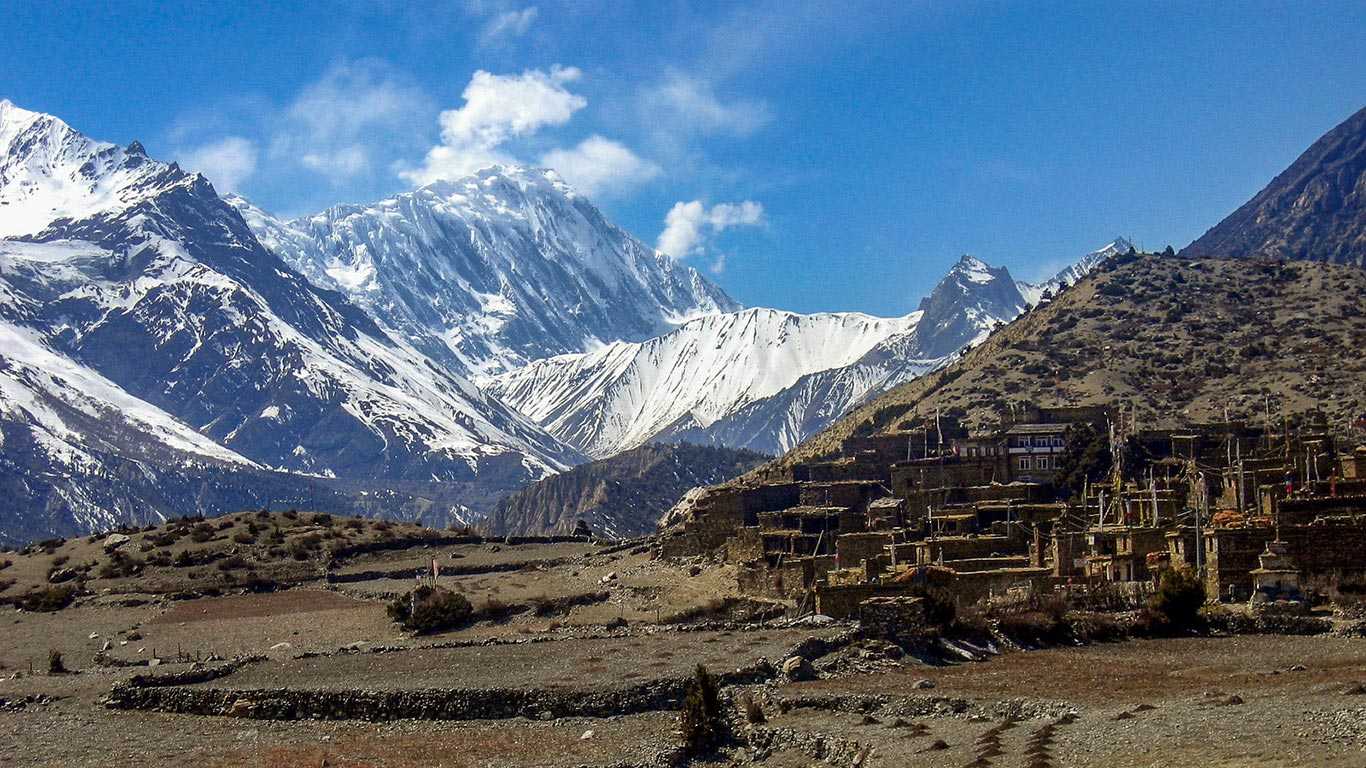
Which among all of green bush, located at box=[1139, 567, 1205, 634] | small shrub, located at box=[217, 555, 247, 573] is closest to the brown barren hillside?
small shrub, located at box=[217, 555, 247, 573]

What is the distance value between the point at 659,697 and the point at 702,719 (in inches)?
180

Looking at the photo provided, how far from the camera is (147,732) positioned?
3919 cm

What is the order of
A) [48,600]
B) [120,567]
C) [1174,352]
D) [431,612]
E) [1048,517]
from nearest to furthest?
1. [431,612]
2. [1048,517]
3. [48,600]
4. [120,567]
5. [1174,352]

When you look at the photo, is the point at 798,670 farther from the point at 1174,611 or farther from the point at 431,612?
the point at 431,612

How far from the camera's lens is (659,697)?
37250 mm

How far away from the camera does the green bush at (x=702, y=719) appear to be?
32.5 metres

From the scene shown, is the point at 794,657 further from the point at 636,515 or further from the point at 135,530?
the point at 636,515

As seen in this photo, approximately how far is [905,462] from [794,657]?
4092 cm

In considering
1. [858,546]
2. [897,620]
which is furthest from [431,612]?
[897,620]

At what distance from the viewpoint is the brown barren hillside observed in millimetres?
101812

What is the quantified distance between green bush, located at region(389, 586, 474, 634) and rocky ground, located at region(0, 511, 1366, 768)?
2.49ft

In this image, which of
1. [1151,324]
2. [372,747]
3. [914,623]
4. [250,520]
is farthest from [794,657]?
[1151,324]

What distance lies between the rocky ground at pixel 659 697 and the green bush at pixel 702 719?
514 mm

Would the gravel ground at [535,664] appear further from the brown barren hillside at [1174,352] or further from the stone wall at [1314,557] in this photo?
the brown barren hillside at [1174,352]
